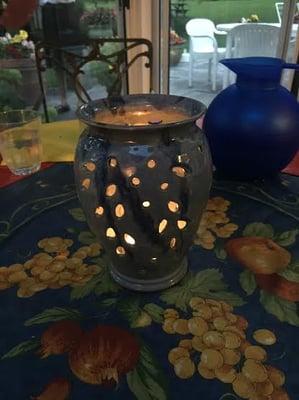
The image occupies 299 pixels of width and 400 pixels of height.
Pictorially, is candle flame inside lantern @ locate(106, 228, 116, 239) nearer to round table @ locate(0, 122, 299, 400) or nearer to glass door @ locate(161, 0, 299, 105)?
round table @ locate(0, 122, 299, 400)

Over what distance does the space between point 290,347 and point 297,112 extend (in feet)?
1.52

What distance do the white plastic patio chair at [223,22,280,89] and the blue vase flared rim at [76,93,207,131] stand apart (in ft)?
5.55

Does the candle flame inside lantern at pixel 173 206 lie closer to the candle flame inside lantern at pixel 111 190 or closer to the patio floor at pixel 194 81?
the candle flame inside lantern at pixel 111 190

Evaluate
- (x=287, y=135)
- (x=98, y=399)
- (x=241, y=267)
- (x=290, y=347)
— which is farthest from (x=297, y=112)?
(x=98, y=399)

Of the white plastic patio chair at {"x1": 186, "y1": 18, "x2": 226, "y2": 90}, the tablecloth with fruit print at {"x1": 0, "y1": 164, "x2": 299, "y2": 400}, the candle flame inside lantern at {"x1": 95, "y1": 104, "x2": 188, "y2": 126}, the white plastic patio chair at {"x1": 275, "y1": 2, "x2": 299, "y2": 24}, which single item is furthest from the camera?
the white plastic patio chair at {"x1": 186, "y1": 18, "x2": 226, "y2": 90}

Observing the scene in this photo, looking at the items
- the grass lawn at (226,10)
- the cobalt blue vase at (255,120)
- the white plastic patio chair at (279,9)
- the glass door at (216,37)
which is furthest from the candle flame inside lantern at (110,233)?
the grass lawn at (226,10)

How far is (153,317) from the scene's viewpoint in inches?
18.1

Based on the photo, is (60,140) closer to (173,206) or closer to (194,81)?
(173,206)

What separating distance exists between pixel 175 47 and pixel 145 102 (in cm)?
198

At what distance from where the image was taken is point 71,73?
1.35 meters

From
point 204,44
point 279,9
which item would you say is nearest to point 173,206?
point 279,9

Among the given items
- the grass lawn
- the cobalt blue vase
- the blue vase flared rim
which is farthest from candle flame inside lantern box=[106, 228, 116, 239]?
the grass lawn

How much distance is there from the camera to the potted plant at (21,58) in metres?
1.98

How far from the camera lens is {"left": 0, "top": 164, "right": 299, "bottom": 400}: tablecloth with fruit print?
1.25ft
